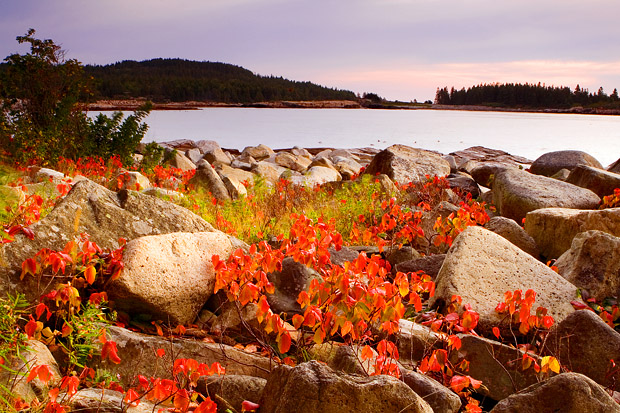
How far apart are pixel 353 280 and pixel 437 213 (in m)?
4.84

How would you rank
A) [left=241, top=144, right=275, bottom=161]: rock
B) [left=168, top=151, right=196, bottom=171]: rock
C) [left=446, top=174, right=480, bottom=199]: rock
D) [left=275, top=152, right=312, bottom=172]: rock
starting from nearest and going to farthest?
1. [left=446, top=174, right=480, bottom=199]: rock
2. [left=168, top=151, right=196, bottom=171]: rock
3. [left=275, top=152, right=312, bottom=172]: rock
4. [left=241, top=144, right=275, bottom=161]: rock

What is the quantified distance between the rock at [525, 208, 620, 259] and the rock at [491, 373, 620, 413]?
4.30m

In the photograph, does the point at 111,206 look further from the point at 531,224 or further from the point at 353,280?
the point at 531,224

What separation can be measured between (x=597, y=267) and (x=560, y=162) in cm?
984

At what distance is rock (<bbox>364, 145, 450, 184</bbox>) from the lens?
13002 mm

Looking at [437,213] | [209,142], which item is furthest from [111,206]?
[209,142]

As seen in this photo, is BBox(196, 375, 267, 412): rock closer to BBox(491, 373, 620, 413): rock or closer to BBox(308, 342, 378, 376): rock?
BBox(308, 342, 378, 376): rock

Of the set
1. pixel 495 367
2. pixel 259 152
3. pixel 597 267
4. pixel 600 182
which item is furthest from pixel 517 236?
pixel 259 152

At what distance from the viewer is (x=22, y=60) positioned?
1336cm

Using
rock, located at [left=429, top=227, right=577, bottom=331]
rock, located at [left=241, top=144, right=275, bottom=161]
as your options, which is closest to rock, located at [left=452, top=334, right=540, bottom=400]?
rock, located at [left=429, top=227, right=577, bottom=331]

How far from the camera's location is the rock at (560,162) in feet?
47.3

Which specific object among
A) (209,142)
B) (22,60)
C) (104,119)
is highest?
(22,60)

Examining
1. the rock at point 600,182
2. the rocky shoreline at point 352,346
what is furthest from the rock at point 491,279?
the rock at point 600,182

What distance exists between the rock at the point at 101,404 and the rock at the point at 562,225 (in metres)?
5.99
